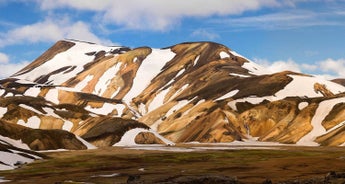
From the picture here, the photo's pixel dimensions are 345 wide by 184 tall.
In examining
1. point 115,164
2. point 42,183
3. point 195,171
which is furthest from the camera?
point 115,164

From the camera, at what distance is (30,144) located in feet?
596

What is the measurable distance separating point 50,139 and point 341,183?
459 ft

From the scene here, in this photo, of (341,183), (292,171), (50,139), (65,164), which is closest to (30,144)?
(50,139)

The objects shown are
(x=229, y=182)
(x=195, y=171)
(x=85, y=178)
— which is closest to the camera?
(x=229, y=182)

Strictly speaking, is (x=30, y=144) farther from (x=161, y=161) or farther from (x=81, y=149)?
(x=161, y=161)

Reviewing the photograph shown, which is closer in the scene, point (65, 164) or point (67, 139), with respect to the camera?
point (65, 164)

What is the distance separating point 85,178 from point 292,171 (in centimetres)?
3367

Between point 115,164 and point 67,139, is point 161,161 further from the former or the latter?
point 67,139

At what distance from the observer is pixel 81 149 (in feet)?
621

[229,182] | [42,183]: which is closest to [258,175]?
[229,182]

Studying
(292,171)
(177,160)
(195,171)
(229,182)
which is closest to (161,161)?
(177,160)

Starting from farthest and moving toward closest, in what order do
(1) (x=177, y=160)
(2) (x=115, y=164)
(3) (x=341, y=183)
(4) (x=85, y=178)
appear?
1. (1) (x=177, y=160)
2. (2) (x=115, y=164)
3. (4) (x=85, y=178)
4. (3) (x=341, y=183)

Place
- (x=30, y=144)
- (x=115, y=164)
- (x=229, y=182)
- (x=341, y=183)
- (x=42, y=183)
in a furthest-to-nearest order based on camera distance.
Result: (x=30, y=144) < (x=115, y=164) < (x=42, y=183) < (x=229, y=182) < (x=341, y=183)

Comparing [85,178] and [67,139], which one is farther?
[67,139]
